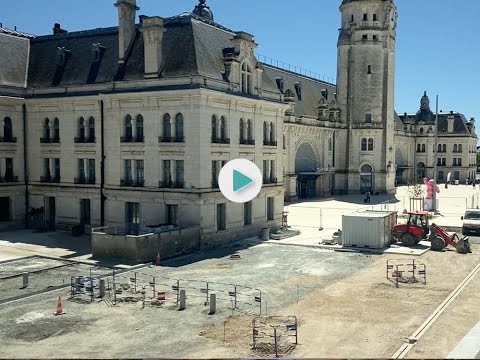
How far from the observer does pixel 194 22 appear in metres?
41.1

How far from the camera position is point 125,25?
139ft

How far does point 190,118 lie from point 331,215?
26.6 meters

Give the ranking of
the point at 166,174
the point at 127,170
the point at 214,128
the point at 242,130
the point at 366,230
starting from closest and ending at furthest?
the point at 366,230, the point at 166,174, the point at 214,128, the point at 127,170, the point at 242,130

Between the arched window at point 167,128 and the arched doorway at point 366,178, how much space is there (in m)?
52.5

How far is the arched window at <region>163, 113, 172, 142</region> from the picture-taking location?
3881 cm

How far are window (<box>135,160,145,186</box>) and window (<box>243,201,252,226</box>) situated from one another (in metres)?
8.20

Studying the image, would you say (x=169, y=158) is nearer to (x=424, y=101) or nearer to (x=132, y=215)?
(x=132, y=215)

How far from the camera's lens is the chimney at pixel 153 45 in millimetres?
39062

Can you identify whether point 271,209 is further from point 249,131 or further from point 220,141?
point 220,141

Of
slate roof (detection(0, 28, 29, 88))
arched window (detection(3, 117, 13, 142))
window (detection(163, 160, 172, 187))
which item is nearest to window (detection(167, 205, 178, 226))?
window (detection(163, 160, 172, 187))

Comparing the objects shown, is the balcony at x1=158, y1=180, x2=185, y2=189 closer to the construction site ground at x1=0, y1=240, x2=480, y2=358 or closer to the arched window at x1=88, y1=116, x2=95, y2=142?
the arched window at x1=88, y1=116, x2=95, y2=142

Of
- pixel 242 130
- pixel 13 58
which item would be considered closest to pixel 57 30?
pixel 13 58

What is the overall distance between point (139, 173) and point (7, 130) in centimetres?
1318

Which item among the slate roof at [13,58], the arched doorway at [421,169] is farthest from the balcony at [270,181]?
the arched doorway at [421,169]
